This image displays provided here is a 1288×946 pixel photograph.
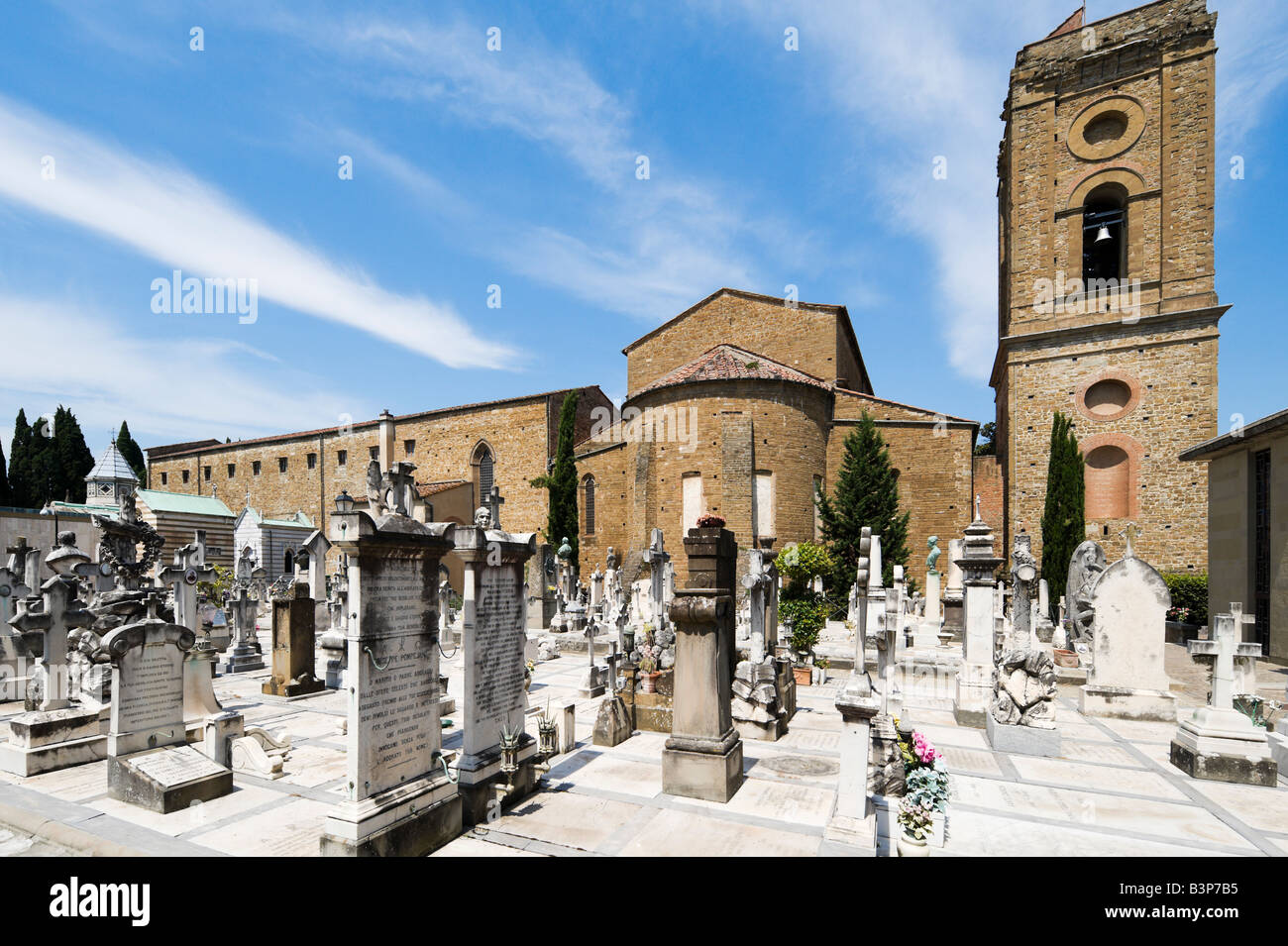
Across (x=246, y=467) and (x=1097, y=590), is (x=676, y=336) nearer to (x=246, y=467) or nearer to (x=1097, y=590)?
(x=1097, y=590)

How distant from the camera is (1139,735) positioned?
8.86 m

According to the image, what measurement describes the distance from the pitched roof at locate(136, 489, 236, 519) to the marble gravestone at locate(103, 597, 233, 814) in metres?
34.4

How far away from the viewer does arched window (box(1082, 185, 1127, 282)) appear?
76.3ft

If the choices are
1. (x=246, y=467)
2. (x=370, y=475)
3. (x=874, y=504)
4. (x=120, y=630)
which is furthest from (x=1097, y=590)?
(x=246, y=467)

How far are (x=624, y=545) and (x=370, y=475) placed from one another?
20166 mm

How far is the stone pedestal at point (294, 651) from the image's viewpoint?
10.9 metres

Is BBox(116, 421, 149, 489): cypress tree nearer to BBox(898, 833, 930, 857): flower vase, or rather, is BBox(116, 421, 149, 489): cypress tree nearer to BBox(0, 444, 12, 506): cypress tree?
BBox(0, 444, 12, 506): cypress tree

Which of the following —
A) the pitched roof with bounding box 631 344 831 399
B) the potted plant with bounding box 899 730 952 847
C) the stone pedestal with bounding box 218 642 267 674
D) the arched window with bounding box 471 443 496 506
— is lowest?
the stone pedestal with bounding box 218 642 267 674

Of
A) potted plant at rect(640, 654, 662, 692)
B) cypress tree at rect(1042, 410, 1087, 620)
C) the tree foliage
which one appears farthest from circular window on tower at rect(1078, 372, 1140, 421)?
the tree foliage

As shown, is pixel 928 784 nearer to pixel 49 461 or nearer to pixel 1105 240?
pixel 1105 240

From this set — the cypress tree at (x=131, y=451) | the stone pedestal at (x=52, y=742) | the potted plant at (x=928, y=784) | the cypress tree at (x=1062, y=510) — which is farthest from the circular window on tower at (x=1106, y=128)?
the cypress tree at (x=131, y=451)

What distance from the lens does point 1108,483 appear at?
73.4 ft

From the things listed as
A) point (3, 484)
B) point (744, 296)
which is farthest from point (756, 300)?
point (3, 484)

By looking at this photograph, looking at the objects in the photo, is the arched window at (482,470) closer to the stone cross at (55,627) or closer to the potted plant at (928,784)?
the stone cross at (55,627)
